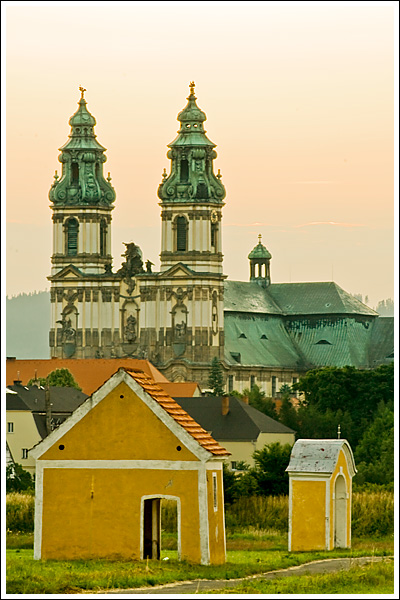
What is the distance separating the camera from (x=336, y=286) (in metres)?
167

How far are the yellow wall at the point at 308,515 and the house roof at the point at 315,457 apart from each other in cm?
27

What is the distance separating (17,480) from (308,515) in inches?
842

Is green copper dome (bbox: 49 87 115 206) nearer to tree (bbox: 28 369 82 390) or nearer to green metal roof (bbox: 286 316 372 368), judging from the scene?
green metal roof (bbox: 286 316 372 368)

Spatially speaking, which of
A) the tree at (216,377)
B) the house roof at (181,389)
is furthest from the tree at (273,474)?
the tree at (216,377)

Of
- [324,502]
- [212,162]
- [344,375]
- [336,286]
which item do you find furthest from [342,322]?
[324,502]

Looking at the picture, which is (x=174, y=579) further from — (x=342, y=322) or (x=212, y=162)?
(x=342, y=322)

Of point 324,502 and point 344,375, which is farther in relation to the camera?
point 344,375

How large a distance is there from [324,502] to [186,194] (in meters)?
102

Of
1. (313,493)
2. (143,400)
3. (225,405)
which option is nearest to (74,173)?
(225,405)

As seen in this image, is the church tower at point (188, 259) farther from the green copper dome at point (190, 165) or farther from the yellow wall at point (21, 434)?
the yellow wall at point (21, 434)

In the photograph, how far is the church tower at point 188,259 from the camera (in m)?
138

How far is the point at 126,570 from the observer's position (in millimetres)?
29297

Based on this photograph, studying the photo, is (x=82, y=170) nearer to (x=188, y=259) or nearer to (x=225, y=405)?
(x=188, y=259)

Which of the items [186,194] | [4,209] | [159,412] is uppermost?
[186,194]
